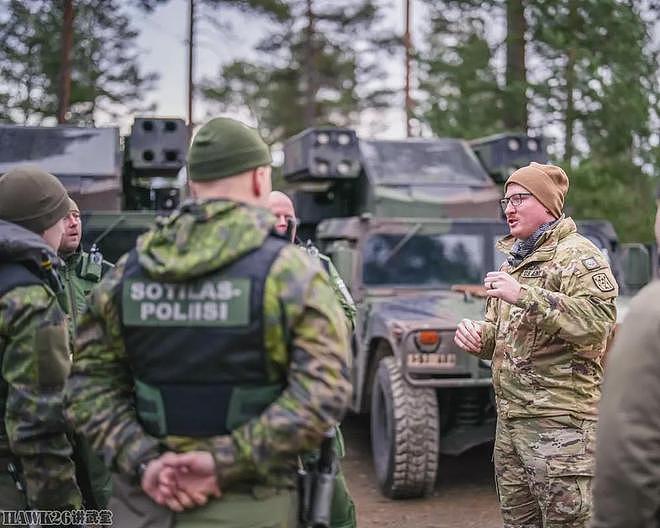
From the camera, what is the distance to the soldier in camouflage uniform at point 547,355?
3002 millimetres

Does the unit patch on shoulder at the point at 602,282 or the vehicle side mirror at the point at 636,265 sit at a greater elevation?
the unit patch on shoulder at the point at 602,282

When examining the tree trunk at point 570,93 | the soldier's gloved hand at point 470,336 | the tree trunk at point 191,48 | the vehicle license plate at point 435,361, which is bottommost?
the vehicle license plate at point 435,361

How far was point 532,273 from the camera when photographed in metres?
3.21

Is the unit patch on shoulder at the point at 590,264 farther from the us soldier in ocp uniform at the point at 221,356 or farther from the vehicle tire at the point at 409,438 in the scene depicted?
the vehicle tire at the point at 409,438

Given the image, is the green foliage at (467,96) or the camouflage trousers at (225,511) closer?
the camouflage trousers at (225,511)

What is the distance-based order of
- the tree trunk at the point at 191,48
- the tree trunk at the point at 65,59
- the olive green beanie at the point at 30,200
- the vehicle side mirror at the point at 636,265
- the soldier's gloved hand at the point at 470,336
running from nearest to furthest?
the olive green beanie at the point at 30,200, the soldier's gloved hand at the point at 470,336, the vehicle side mirror at the point at 636,265, the tree trunk at the point at 65,59, the tree trunk at the point at 191,48

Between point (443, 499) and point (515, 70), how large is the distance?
7808mm

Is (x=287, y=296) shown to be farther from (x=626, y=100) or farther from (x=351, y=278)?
(x=626, y=100)

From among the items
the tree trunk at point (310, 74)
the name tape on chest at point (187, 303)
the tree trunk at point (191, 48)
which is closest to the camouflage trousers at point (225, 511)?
the name tape on chest at point (187, 303)

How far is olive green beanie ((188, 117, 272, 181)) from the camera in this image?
2080mm

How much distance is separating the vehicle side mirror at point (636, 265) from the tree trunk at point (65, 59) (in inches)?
381

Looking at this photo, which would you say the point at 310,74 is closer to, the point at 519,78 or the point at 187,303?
the point at 519,78

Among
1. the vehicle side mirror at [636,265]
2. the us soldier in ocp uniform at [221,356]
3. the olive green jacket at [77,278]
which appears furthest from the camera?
the vehicle side mirror at [636,265]

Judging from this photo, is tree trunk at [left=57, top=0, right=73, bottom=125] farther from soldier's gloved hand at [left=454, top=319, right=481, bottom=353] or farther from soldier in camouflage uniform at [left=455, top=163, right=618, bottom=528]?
soldier in camouflage uniform at [left=455, top=163, right=618, bottom=528]
